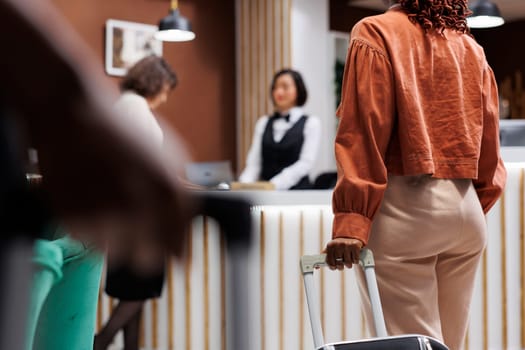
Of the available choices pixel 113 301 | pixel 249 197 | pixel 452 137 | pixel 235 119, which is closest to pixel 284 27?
pixel 235 119

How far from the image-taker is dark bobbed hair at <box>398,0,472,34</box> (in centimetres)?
172

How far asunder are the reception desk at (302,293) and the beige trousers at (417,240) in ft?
3.85

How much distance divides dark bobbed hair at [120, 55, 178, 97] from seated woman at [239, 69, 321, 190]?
874mm

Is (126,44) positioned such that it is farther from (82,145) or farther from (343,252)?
(82,145)

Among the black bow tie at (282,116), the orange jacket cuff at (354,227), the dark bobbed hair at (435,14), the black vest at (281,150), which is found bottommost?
the orange jacket cuff at (354,227)

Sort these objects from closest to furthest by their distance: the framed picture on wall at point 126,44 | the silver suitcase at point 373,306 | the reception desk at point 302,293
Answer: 1. the silver suitcase at point 373,306
2. the reception desk at point 302,293
3. the framed picture on wall at point 126,44

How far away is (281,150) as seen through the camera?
179 inches

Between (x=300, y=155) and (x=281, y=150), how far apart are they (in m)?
0.12

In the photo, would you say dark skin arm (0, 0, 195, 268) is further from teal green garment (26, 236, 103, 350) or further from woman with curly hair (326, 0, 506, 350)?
woman with curly hair (326, 0, 506, 350)

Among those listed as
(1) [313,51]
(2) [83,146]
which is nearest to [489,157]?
(2) [83,146]

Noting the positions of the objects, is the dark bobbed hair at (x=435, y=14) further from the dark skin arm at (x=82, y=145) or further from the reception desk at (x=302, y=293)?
the dark skin arm at (x=82, y=145)

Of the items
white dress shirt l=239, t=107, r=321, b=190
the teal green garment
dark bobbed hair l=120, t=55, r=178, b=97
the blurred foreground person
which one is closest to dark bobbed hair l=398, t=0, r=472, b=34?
the teal green garment

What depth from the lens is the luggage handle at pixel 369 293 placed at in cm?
155

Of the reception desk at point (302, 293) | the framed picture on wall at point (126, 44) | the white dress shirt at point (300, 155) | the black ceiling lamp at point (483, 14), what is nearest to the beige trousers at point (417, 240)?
the reception desk at point (302, 293)
